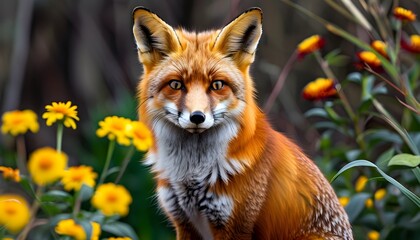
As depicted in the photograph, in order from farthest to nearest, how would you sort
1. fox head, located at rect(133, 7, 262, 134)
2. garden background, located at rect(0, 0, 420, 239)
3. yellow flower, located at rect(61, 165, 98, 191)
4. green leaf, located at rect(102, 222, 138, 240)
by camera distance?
1. garden background, located at rect(0, 0, 420, 239)
2. green leaf, located at rect(102, 222, 138, 240)
3. fox head, located at rect(133, 7, 262, 134)
4. yellow flower, located at rect(61, 165, 98, 191)

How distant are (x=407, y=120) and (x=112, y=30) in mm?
4571

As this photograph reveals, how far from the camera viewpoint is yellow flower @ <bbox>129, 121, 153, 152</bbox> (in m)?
3.64

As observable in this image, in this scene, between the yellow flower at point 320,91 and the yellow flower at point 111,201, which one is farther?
the yellow flower at point 320,91

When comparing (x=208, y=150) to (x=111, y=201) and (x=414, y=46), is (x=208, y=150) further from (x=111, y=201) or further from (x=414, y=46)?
(x=414, y=46)

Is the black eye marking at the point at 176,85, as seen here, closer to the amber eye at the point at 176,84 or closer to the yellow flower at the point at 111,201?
the amber eye at the point at 176,84

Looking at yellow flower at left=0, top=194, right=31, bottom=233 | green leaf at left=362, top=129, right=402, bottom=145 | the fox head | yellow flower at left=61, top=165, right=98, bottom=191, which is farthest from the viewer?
green leaf at left=362, top=129, right=402, bottom=145

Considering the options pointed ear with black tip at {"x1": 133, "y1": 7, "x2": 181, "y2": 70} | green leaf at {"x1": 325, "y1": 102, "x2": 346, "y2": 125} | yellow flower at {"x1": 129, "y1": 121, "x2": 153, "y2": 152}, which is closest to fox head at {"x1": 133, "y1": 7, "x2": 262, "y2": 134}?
pointed ear with black tip at {"x1": 133, "y1": 7, "x2": 181, "y2": 70}

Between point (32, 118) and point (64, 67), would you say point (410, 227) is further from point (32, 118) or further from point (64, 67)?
point (64, 67)

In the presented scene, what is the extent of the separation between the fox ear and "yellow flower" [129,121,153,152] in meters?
0.53

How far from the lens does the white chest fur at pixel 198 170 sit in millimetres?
3906

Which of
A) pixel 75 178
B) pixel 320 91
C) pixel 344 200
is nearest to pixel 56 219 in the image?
pixel 75 178

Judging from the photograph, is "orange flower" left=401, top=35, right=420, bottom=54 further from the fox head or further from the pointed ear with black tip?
the pointed ear with black tip

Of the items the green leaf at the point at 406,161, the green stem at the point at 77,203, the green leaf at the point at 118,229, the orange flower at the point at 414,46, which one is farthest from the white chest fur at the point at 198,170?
the orange flower at the point at 414,46

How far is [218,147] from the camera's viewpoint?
12.9 ft
